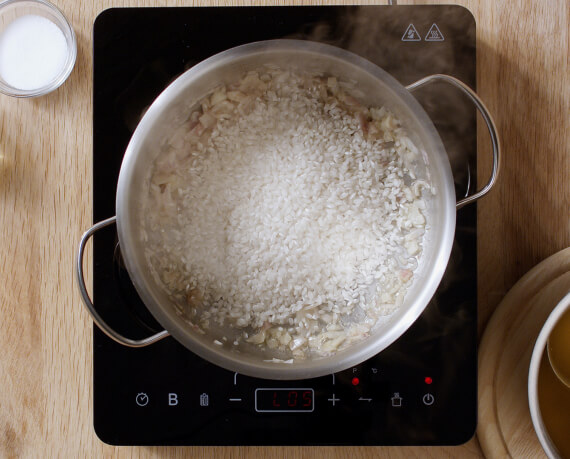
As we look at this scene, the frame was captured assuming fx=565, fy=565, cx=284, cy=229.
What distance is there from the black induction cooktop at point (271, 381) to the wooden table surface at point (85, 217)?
2.0 inches

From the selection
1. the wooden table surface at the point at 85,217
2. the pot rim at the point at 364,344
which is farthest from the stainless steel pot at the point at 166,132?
the wooden table surface at the point at 85,217

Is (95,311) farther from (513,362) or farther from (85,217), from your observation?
(513,362)

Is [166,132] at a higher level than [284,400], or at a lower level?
higher

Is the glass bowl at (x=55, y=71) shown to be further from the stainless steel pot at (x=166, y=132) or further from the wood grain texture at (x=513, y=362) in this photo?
the wood grain texture at (x=513, y=362)

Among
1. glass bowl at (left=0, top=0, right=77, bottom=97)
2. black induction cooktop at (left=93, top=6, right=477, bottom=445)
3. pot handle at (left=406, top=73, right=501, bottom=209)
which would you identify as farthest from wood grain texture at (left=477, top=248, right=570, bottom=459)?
glass bowl at (left=0, top=0, right=77, bottom=97)

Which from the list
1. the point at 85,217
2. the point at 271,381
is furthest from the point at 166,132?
the point at 271,381

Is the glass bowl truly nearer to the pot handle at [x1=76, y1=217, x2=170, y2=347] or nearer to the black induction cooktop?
the black induction cooktop

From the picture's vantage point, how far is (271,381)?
0.65 metres

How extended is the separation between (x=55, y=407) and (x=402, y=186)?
1.65ft

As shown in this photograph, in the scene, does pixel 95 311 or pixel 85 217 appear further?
pixel 85 217

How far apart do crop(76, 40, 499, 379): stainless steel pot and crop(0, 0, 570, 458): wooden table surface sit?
11 centimetres

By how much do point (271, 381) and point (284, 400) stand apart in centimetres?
3

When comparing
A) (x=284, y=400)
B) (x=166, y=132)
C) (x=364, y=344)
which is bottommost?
(x=284, y=400)

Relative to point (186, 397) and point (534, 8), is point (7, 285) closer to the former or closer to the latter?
point (186, 397)
